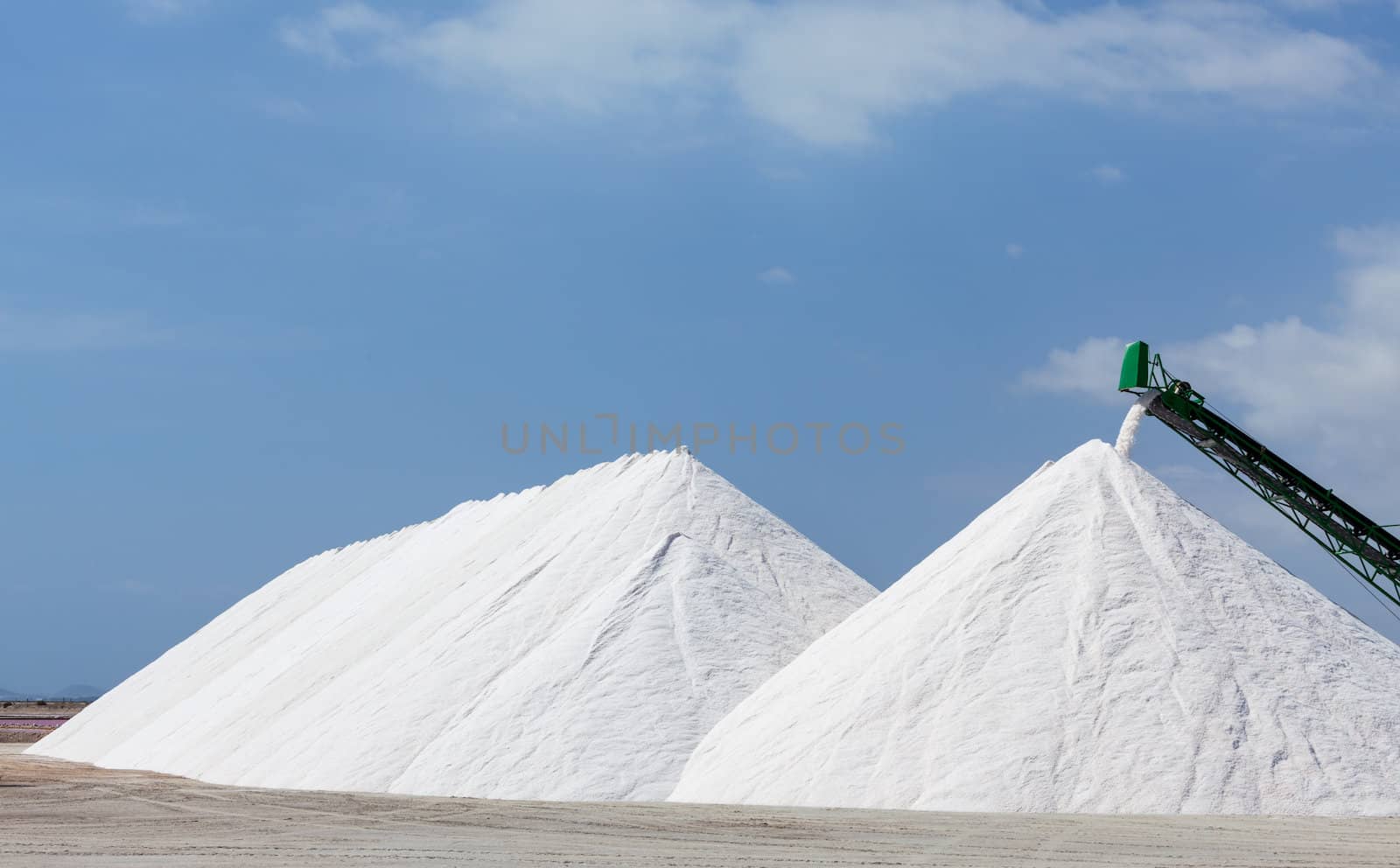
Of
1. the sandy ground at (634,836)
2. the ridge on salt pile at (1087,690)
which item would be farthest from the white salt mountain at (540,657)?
the sandy ground at (634,836)

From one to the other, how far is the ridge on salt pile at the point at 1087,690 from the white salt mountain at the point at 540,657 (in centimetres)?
184

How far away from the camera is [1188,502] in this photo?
Answer: 21922 mm

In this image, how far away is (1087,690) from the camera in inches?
683

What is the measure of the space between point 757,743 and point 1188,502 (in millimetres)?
8331

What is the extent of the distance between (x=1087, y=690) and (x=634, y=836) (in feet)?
20.7

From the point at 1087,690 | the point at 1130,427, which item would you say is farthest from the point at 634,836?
the point at 1130,427

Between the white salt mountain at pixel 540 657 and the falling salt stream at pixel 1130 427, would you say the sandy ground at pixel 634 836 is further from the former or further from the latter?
the falling salt stream at pixel 1130 427

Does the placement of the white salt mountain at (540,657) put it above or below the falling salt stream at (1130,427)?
below

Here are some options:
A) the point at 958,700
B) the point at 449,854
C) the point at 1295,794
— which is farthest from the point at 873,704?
Result: the point at 449,854

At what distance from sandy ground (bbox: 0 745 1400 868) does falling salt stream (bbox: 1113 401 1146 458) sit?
814cm

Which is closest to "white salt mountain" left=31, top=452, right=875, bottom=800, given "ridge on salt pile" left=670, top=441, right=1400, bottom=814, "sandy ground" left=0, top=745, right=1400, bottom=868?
"ridge on salt pile" left=670, top=441, right=1400, bottom=814

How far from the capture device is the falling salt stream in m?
22.7

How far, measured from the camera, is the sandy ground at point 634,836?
12906 millimetres

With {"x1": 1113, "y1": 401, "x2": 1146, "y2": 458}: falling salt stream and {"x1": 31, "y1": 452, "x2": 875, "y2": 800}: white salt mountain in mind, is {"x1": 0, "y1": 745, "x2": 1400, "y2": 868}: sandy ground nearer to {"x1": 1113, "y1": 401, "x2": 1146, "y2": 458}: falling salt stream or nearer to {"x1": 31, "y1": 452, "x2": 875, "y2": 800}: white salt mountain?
{"x1": 31, "y1": 452, "x2": 875, "y2": 800}: white salt mountain
